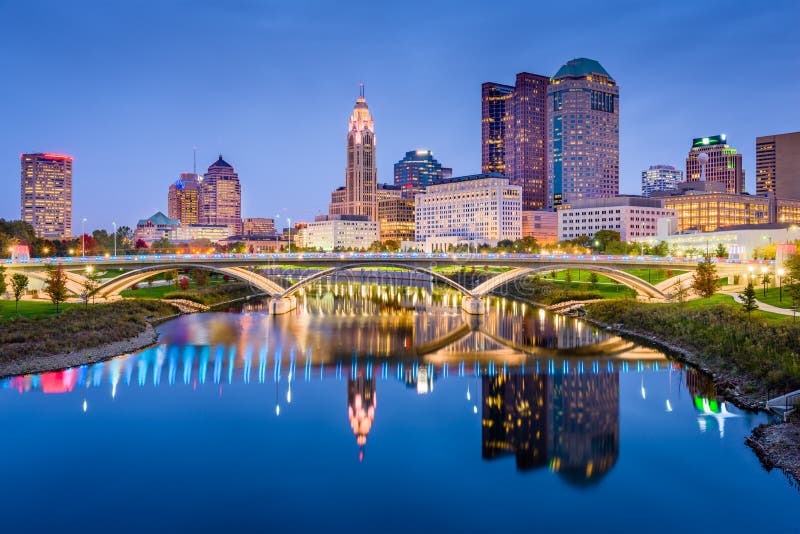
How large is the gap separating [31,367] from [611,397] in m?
33.0

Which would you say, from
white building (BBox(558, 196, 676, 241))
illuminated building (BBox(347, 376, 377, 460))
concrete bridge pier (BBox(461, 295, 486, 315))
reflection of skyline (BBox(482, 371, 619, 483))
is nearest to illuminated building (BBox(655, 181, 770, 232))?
white building (BBox(558, 196, 676, 241))

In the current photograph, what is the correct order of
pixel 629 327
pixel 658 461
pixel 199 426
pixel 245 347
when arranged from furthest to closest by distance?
pixel 629 327 → pixel 245 347 → pixel 199 426 → pixel 658 461

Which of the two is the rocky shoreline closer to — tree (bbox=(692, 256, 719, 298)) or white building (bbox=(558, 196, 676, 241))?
tree (bbox=(692, 256, 719, 298))

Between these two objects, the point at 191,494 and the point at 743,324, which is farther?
the point at 743,324

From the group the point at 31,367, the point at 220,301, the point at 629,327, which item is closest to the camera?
the point at 31,367

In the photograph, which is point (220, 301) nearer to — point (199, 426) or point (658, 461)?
point (199, 426)

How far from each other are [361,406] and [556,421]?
10.0 metres

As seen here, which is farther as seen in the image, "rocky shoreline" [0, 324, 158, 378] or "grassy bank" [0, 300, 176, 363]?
"grassy bank" [0, 300, 176, 363]

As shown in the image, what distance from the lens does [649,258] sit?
7219cm

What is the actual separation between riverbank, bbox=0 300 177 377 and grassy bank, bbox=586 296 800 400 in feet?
126

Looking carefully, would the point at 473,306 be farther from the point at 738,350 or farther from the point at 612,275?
the point at 738,350

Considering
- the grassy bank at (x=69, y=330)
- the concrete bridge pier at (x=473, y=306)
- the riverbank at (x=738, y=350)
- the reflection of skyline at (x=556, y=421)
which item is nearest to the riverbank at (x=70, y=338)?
the grassy bank at (x=69, y=330)

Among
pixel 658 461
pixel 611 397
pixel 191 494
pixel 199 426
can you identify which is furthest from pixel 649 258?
pixel 191 494

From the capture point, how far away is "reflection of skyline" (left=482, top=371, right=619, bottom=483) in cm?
2692
